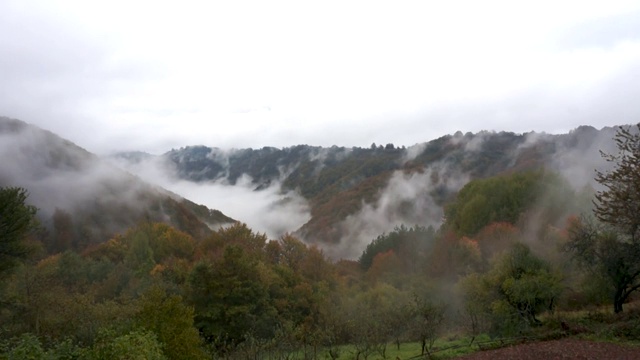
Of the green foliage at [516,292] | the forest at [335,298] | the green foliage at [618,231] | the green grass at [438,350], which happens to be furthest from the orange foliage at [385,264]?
the green foliage at [618,231]

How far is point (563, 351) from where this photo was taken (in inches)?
717

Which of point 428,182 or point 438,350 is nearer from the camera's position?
point 438,350

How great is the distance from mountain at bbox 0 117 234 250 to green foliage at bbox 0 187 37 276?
3363 inches

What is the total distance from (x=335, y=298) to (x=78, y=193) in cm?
11101

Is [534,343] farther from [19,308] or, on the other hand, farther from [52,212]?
[52,212]

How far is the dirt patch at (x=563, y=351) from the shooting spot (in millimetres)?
17328

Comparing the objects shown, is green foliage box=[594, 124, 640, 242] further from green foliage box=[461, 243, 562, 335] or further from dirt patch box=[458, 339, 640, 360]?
dirt patch box=[458, 339, 640, 360]

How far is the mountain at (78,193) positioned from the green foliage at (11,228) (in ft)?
280

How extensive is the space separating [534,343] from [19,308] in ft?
90.1

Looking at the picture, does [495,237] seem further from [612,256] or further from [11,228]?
[11,228]

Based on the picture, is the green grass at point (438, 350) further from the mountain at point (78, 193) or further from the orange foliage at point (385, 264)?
the mountain at point (78, 193)

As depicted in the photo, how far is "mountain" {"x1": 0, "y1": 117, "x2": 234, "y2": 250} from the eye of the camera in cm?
11625

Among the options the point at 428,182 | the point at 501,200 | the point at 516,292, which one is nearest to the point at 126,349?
the point at 516,292

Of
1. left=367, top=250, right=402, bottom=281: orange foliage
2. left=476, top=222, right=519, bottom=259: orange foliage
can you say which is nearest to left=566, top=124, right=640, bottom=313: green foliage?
left=476, top=222, right=519, bottom=259: orange foliage
